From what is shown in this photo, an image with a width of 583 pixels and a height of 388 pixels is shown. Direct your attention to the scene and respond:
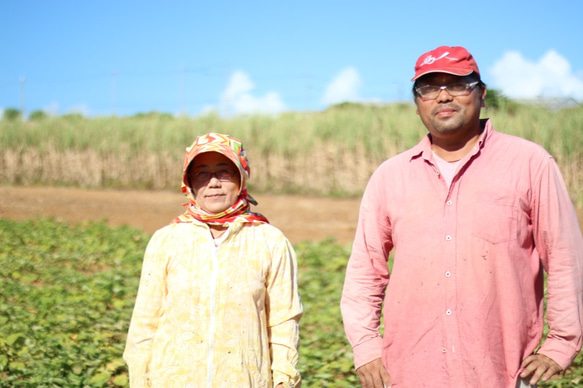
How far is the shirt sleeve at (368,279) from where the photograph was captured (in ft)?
8.63

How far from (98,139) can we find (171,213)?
654 centimetres

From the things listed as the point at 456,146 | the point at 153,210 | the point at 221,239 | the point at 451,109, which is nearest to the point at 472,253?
the point at 456,146

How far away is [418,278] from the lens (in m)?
2.47

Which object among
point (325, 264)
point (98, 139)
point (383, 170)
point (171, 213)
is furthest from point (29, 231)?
point (383, 170)

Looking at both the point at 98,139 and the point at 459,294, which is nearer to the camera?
the point at 459,294

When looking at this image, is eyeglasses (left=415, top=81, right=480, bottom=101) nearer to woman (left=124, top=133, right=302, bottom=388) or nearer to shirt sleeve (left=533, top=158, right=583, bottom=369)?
shirt sleeve (left=533, top=158, right=583, bottom=369)

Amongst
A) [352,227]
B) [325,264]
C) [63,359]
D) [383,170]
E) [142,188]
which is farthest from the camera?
[142,188]

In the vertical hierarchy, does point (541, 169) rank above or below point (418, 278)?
above

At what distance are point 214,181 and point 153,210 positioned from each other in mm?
12122

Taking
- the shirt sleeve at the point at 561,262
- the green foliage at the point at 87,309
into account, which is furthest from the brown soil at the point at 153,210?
the shirt sleeve at the point at 561,262

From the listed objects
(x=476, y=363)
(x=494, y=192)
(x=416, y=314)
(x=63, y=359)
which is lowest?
(x=63, y=359)

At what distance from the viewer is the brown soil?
41.5ft

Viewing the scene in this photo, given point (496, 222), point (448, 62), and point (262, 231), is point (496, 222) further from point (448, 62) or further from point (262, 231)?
point (262, 231)

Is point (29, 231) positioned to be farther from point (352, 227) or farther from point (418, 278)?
point (418, 278)
